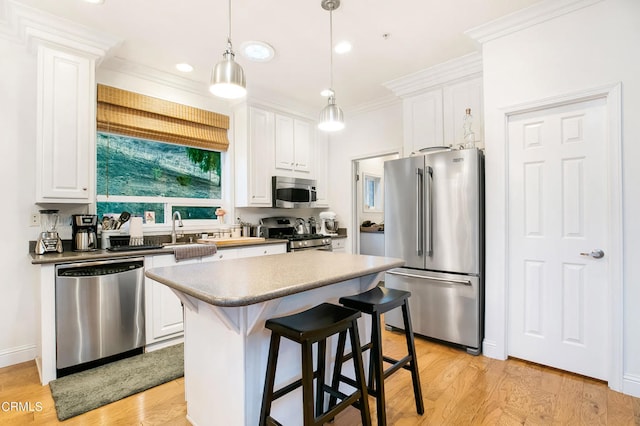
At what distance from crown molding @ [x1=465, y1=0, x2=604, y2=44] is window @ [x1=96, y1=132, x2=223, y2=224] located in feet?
10.6

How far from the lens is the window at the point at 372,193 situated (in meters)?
6.03

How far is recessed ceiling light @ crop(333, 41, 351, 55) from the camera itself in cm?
291

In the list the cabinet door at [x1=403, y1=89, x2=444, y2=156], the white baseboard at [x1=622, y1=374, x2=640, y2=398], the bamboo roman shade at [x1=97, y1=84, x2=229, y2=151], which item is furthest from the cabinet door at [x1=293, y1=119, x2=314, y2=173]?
the white baseboard at [x1=622, y1=374, x2=640, y2=398]

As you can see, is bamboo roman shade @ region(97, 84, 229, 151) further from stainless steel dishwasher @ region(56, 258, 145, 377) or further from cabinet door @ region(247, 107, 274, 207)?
stainless steel dishwasher @ region(56, 258, 145, 377)

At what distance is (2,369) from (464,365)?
3.73 metres

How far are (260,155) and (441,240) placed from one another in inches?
97.1

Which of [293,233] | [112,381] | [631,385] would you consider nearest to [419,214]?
[631,385]

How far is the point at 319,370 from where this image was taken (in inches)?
67.2

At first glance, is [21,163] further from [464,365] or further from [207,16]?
[464,365]

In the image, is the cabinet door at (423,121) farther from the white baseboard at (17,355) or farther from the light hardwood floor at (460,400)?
the white baseboard at (17,355)

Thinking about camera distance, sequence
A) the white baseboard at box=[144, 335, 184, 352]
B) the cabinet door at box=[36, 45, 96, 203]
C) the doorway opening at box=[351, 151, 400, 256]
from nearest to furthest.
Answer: the cabinet door at box=[36, 45, 96, 203] → the white baseboard at box=[144, 335, 184, 352] → the doorway opening at box=[351, 151, 400, 256]

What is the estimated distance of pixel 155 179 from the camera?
3.58 metres

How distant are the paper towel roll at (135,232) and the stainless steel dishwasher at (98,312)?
0.40m

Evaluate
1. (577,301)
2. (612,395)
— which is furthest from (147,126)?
(612,395)
